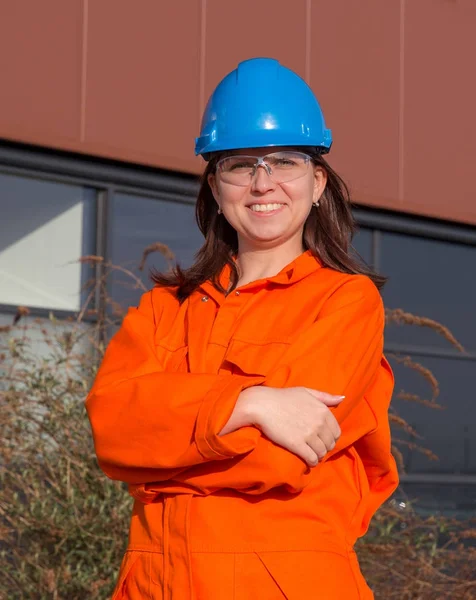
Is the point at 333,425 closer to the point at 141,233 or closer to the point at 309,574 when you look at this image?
the point at 309,574

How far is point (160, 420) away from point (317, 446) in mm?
310

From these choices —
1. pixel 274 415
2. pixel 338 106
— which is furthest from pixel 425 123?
pixel 274 415

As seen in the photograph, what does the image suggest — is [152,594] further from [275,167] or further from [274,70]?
[274,70]

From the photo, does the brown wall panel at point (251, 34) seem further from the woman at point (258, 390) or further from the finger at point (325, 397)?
the finger at point (325, 397)

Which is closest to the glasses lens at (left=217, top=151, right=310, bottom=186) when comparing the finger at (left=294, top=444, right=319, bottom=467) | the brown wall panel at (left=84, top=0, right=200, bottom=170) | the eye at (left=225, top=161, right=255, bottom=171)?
the eye at (left=225, top=161, right=255, bottom=171)

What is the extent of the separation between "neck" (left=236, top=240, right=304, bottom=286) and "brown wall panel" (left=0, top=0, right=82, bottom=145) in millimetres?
3672

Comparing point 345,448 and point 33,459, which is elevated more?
point 345,448

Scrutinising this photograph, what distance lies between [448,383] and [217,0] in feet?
11.4

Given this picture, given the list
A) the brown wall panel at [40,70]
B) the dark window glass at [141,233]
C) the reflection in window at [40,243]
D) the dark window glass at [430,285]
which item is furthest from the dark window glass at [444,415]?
the brown wall panel at [40,70]

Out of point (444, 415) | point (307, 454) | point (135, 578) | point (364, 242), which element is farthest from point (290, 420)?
point (444, 415)

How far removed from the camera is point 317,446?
2.10 metres

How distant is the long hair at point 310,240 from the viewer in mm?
2537

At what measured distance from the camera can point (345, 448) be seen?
2.28 meters

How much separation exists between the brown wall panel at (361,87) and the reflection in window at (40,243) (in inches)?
73.9
